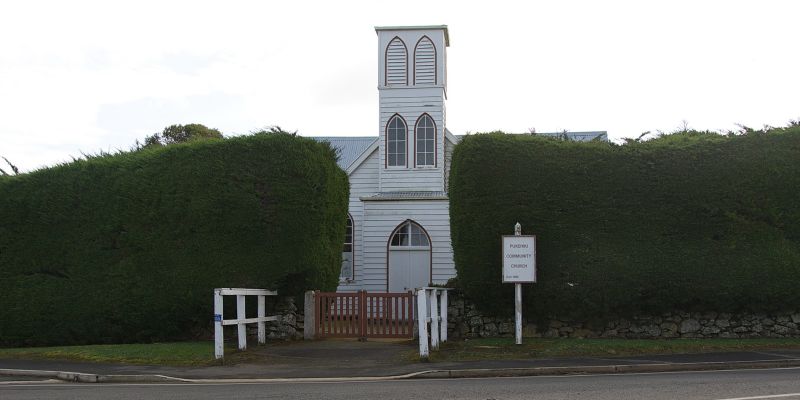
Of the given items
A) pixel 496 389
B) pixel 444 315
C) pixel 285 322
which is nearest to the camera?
pixel 496 389

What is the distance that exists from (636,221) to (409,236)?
10773 millimetres

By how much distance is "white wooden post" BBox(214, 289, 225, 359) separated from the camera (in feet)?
46.2

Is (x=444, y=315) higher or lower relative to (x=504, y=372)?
higher

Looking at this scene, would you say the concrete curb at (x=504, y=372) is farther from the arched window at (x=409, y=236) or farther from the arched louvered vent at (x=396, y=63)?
the arched louvered vent at (x=396, y=63)

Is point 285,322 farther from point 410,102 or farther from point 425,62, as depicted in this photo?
point 425,62

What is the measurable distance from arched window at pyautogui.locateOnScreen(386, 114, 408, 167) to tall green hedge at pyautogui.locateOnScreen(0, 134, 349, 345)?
8.49m

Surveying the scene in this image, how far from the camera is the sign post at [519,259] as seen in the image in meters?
15.5

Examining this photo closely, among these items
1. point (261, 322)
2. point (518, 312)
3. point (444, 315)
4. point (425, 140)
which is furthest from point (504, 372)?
point (425, 140)

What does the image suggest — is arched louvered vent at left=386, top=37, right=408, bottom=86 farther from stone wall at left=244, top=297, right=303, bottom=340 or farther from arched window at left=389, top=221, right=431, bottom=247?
stone wall at left=244, top=297, right=303, bottom=340

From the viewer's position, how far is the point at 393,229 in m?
25.9

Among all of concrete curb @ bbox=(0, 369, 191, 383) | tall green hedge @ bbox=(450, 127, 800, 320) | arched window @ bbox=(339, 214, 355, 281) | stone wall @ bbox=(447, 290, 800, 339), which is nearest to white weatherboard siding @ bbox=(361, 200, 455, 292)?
arched window @ bbox=(339, 214, 355, 281)

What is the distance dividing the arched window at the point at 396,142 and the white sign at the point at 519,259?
11782 millimetres

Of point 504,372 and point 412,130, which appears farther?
point 412,130

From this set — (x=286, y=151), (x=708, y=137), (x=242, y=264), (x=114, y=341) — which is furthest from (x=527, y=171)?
(x=114, y=341)
